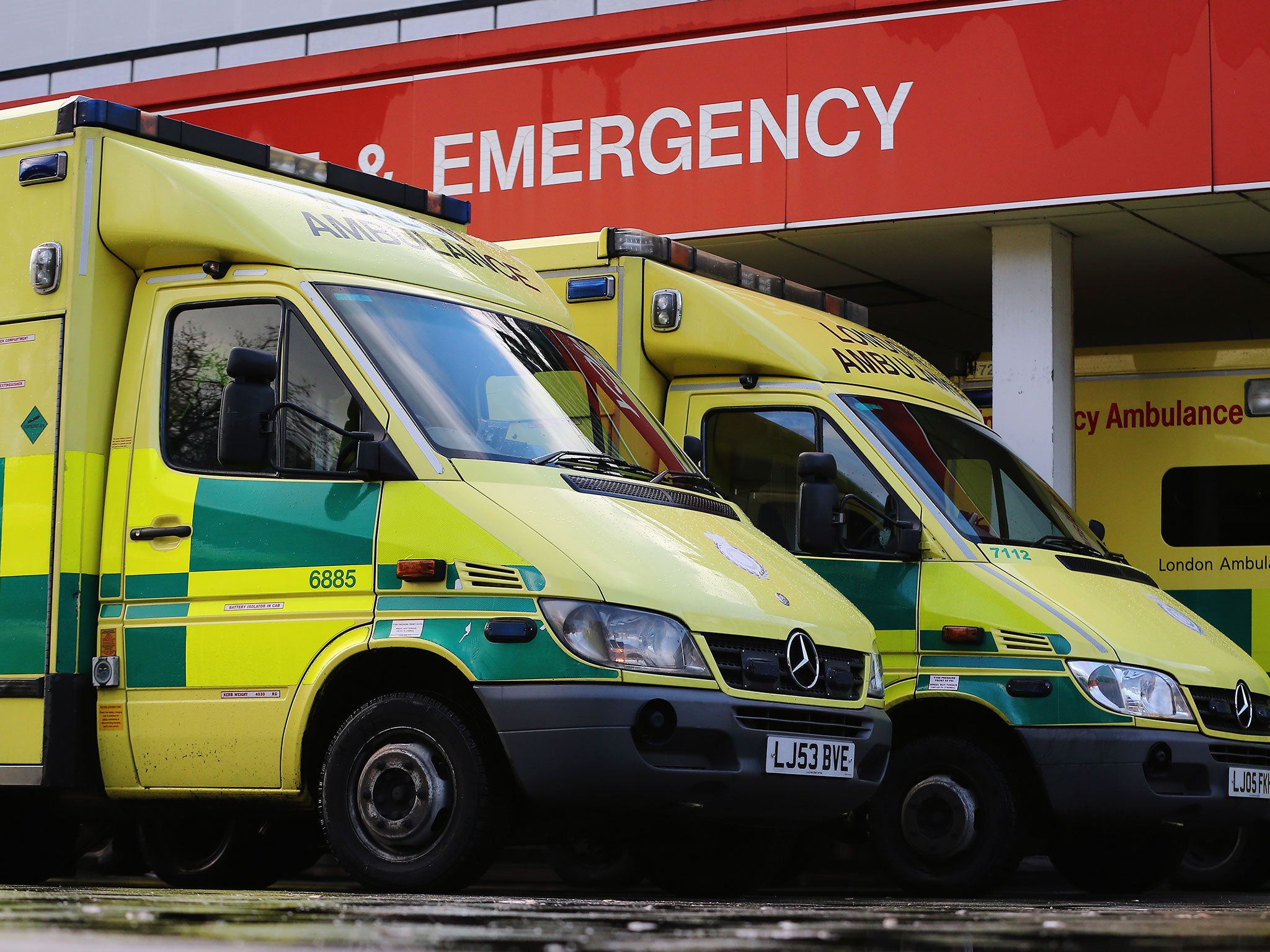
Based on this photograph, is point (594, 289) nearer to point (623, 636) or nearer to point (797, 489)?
point (797, 489)

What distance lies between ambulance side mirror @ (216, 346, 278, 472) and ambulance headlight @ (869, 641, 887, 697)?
244cm

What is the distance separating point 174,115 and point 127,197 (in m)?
7.67

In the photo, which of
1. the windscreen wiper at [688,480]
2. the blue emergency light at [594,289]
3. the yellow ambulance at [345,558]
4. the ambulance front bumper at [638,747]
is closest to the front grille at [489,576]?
the yellow ambulance at [345,558]

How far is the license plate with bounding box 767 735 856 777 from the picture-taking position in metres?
→ 6.62

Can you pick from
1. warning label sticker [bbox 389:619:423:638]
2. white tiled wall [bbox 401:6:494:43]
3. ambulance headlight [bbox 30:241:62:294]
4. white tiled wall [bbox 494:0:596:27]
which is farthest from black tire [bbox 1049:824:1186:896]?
white tiled wall [bbox 401:6:494:43]

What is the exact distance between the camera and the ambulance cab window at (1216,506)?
1155cm

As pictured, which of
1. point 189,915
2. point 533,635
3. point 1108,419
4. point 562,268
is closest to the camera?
point 189,915

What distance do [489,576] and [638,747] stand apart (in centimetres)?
77

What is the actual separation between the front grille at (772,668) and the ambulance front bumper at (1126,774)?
Result: 4.40ft

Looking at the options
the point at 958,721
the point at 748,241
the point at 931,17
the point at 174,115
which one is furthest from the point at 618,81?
the point at 958,721

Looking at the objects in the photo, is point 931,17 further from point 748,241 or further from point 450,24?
point 450,24

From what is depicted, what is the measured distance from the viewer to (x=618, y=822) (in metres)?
6.68

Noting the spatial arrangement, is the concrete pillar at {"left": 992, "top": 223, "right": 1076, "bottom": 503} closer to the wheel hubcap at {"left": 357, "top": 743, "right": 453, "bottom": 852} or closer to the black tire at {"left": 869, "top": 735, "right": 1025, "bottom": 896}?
the black tire at {"left": 869, "top": 735, "right": 1025, "bottom": 896}

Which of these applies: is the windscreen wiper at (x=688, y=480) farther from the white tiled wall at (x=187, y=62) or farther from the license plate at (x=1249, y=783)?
the white tiled wall at (x=187, y=62)
